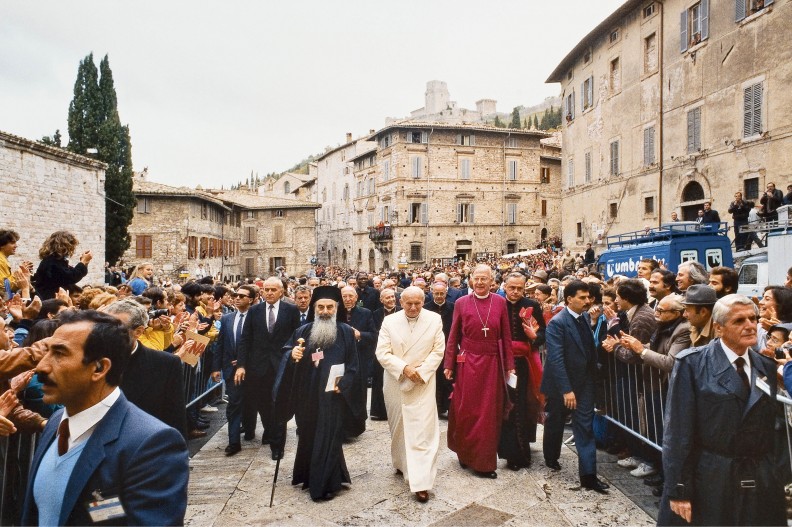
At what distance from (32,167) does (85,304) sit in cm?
1452

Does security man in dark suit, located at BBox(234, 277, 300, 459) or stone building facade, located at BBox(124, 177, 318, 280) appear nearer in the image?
security man in dark suit, located at BBox(234, 277, 300, 459)

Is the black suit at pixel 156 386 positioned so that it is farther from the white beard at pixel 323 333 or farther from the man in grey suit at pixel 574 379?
the man in grey suit at pixel 574 379

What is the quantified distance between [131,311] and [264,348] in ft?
9.42

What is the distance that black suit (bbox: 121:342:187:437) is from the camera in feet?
10.6

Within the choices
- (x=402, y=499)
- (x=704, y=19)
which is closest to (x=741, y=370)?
(x=402, y=499)

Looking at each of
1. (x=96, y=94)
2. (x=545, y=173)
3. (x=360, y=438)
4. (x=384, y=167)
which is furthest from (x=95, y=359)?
(x=545, y=173)

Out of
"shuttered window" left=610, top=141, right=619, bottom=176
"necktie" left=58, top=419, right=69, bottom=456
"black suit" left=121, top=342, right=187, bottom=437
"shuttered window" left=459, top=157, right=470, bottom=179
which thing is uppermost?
"shuttered window" left=459, top=157, right=470, bottom=179

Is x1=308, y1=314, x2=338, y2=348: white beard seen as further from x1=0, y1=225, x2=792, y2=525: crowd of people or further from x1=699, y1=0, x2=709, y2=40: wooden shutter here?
x1=699, y1=0, x2=709, y2=40: wooden shutter

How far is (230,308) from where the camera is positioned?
409 inches

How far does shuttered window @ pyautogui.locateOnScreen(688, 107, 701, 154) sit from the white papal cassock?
58.6ft

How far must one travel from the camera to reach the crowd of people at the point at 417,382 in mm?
1840

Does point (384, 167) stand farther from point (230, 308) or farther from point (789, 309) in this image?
point (789, 309)

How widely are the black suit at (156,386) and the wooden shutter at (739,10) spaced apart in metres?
20.0

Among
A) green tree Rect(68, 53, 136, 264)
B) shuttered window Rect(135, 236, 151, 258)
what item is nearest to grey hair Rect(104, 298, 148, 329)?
green tree Rect(68, 53, 136, 264)
